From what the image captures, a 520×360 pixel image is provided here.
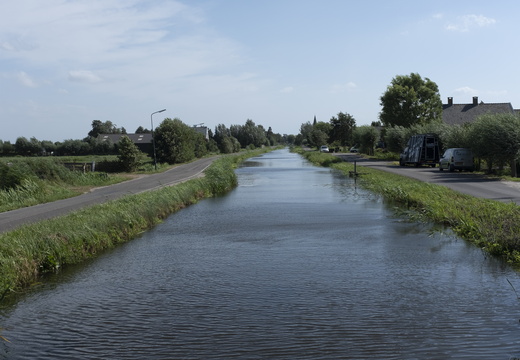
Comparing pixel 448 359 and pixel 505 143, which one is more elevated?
pixel 505 143

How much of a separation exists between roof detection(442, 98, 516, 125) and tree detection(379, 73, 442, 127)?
22.0 feet

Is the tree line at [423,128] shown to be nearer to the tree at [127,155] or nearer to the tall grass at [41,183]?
the tall grass at [41,183]

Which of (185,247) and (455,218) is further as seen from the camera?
(455,218)

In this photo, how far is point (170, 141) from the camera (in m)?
66.7

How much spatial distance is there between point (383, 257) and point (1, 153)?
99.5 meters

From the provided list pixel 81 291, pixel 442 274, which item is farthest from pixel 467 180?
pixel 81 291

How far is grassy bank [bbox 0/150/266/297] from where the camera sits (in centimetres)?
1188

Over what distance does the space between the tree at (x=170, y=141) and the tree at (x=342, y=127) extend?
A: 44.0 metres

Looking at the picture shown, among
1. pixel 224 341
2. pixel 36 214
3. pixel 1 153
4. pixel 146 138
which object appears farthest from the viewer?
pixel 146 138

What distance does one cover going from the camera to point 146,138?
120 metres

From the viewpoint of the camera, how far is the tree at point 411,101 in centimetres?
6694

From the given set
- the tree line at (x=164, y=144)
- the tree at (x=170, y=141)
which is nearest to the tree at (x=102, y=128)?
the tree line at (x=164, y=144)

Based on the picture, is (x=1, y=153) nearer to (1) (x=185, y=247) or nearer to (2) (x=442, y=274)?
(1) (x=185, y=247)

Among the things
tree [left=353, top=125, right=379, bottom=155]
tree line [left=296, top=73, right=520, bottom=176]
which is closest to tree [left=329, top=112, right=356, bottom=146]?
tree line [left=296, top=73, right=520, bottom=176]
